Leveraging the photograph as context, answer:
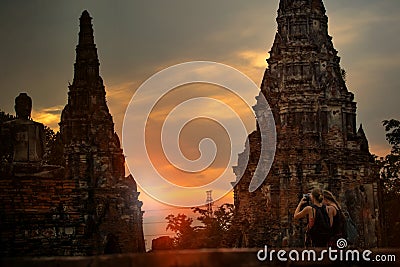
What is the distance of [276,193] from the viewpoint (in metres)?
31.8

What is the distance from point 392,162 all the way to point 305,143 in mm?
9372

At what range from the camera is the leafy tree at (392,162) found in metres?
38.7

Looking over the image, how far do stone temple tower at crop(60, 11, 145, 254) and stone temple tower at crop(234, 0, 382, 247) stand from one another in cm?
531

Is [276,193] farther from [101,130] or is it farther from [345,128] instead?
[101,130]

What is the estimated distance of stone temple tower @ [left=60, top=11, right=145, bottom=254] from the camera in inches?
1375

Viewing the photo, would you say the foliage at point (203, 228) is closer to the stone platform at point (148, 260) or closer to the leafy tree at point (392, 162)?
the leafy tree at point (392, 162)

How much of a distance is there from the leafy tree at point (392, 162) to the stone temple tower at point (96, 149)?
43.0 feet

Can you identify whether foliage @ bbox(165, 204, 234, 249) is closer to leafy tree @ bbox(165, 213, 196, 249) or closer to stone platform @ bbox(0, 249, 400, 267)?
leafy tree @ bbox(165, 213, 196, 249)

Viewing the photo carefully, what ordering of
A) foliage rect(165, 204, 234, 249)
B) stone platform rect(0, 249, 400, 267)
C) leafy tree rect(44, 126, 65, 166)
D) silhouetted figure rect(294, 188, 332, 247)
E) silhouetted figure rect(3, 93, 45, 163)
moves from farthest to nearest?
leafy tree rect(44, 126, 65, 166) → foliage rect(165, 204, 234, 249) → silhouetted figure rect(3, 93, 45, 163) → silhouetted figure rect(294, 188, 332, 247) → stone platform rect(0, 249, 400, 267)

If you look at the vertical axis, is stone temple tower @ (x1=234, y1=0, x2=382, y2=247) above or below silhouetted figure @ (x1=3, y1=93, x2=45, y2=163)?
above

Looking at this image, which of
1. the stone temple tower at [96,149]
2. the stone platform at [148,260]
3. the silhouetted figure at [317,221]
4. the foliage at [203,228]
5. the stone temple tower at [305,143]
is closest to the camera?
the stone platform at [148,260]

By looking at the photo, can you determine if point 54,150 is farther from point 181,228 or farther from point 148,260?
point 148,260

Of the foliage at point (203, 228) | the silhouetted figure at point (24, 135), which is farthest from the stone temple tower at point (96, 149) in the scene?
the silhouetted figure at point (24, 135)

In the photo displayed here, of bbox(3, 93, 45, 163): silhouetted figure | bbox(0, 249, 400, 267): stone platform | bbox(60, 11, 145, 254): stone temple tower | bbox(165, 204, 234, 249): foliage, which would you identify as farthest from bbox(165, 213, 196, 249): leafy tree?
bbox(0, 249, 400, 267): stone platform
